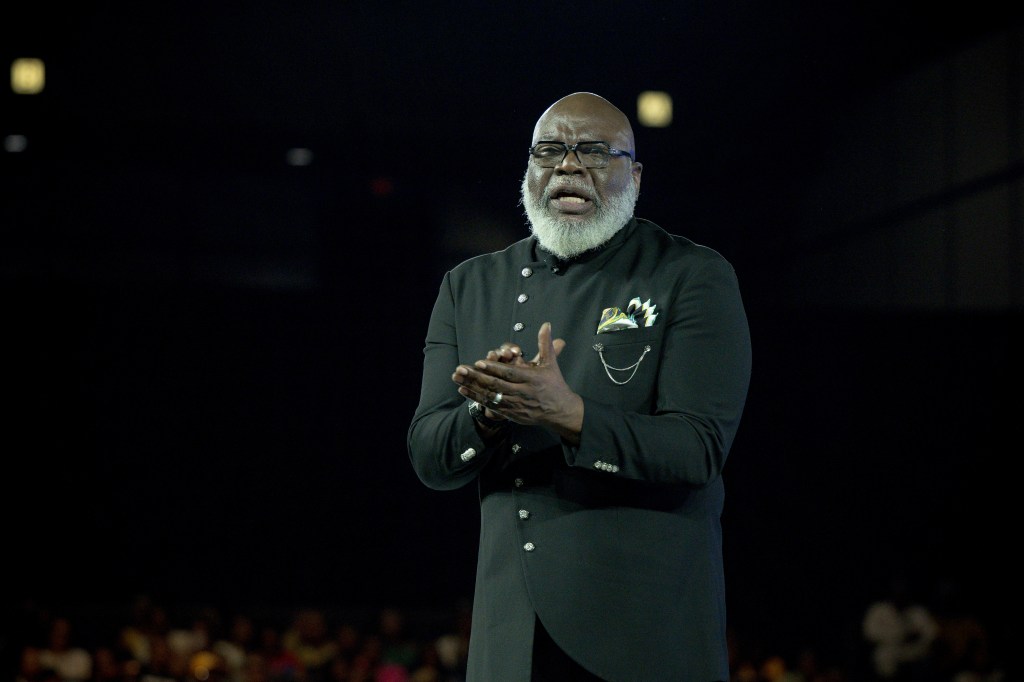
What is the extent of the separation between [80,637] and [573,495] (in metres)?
7.91

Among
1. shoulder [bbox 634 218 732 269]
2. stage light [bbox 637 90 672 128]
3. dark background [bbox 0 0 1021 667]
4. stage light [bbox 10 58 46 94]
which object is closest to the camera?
shoulder [bbox 634 218 732 269]

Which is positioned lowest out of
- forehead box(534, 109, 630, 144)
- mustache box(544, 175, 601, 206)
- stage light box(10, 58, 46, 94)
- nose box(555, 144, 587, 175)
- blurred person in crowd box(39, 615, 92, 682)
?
blurred person in crowd box(39, 615, 92, 682)

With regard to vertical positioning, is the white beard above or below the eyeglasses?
below

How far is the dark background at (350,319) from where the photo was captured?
9.20 metres

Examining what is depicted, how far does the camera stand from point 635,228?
2.01m

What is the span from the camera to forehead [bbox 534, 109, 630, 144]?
1.95 meters

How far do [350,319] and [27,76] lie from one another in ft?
10.3

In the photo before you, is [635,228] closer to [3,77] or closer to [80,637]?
[80,637]

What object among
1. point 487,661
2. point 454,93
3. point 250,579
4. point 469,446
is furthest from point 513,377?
point 250,579

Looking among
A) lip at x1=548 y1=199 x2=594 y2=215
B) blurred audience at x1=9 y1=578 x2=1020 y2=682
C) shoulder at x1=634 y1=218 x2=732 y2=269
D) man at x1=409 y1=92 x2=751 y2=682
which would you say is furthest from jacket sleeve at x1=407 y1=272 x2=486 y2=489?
blurred audience at x1=9 y1=578 x2=1020 y2=682

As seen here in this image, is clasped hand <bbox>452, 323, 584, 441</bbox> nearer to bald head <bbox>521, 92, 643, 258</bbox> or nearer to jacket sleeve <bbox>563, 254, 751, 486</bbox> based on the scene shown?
jacket sleeve <bbox>563, 254, 751, 486</bbox>

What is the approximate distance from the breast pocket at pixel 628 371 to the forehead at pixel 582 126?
357 mm

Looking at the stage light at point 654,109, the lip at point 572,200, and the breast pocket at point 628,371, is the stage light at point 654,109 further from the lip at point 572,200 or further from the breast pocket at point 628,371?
the breast pocket at point 628,371

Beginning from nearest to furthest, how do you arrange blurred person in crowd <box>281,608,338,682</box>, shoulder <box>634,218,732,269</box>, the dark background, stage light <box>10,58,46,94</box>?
shoulder <box>634,218,732,269</box>
blurred person in crowd <box>281,608,338,682</box>
stage light <box>10,58,46,94</box>
the dark background
